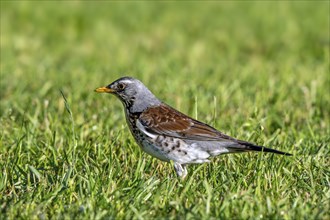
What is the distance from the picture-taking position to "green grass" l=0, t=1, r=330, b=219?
5.35 metres

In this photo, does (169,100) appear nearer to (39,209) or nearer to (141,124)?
(141,124)

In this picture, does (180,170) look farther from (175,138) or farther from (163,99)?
(163,99)

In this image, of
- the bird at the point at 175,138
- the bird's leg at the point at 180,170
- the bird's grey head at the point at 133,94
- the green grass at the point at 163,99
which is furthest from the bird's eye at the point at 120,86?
the bird's leg at the point at 180,170

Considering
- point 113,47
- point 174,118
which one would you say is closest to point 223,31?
point 113,47

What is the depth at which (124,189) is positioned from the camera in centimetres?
551

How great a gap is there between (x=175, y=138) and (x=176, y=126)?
0.11 metres

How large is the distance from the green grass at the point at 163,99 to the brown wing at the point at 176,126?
26 cm

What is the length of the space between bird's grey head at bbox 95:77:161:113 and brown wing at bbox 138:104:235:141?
14cm

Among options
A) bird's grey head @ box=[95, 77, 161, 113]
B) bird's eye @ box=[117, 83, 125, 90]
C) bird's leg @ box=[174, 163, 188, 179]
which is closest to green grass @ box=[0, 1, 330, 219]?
bird's leg @ box=[174, 163, 188, 179]

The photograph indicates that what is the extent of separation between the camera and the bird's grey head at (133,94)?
6.90m

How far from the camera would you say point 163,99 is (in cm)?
919

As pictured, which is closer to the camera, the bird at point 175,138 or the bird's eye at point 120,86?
the bird at point 175,138

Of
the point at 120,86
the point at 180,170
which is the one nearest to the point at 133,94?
the point at 120,86

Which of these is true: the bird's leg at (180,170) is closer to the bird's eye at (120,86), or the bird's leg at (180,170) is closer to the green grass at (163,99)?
the green grass at (163,99)
